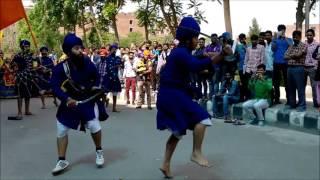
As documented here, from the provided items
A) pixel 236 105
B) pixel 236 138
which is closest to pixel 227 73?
pixel 236 105

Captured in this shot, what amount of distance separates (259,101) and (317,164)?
370 cm

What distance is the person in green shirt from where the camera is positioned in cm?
1026

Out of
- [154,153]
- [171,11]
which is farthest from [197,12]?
[154,153]

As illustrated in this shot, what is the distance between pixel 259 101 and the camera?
10359mm

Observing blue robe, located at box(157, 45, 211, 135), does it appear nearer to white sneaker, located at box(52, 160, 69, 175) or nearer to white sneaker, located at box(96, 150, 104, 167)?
white sneaker, located at box(96, 150, 104, 167)

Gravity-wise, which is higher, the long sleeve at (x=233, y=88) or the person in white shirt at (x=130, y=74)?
the person in white shirt at (x=130, y=74)

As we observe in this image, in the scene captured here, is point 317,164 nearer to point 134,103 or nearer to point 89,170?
point 89,170

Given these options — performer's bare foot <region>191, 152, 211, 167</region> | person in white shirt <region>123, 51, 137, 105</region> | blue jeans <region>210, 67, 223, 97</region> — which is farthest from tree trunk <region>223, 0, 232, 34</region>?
performer's bare foot <region>191, 152, 211, 167</region>

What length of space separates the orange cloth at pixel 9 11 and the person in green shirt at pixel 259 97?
7.51 metres

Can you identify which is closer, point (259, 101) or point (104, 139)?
point (104, 139)

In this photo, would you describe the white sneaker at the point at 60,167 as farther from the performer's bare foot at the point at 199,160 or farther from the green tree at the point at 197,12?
the green tree at the point at 197,12

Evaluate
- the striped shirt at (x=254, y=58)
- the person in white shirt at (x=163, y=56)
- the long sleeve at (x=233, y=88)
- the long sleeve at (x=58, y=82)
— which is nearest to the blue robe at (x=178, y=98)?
the long sleeve at (x=58, y=82)

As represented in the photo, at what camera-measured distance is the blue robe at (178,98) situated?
222 inches

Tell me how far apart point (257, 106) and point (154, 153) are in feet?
11.0
